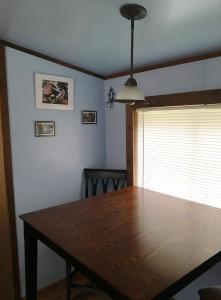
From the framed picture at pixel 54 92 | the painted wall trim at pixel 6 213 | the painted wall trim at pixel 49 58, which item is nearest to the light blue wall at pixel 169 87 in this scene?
the painted wall trim at pixel 49 58

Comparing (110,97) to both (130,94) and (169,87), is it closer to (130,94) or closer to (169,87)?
(169,87)

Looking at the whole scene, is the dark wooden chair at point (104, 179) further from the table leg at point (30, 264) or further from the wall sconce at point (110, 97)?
the table leg at point (30, 264)

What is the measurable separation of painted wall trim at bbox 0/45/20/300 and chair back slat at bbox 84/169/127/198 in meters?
0.79

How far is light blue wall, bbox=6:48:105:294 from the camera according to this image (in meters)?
2.18

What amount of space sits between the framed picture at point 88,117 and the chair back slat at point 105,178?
518mm

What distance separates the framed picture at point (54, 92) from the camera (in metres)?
2.28

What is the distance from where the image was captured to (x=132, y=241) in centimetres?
128

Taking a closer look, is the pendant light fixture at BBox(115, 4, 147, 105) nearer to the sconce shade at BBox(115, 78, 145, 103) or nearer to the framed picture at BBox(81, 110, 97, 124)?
the sconce shade at BBox(115, 78, 145, 103)

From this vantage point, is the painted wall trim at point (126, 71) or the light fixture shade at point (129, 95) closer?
the light fixture shade at point (129, 95)

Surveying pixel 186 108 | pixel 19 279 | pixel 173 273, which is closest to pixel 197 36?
pixel 186 108

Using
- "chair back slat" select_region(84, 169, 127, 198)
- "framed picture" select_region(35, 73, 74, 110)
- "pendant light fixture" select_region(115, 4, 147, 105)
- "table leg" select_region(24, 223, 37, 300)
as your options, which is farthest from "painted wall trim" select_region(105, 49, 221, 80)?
"table leg" select_region(24, 223, 37, 300)

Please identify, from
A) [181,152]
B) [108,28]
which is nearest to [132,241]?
[181,152]

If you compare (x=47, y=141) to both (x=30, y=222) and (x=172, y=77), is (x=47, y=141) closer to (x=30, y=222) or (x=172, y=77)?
(x=30, y=222)

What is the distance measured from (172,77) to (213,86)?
380 mm
